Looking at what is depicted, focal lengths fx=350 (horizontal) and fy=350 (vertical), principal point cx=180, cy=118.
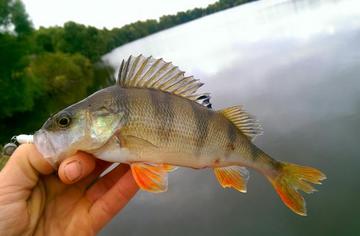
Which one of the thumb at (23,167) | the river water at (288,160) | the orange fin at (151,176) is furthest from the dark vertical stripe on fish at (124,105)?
the river water at (288,160)

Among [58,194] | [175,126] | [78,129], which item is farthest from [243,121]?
[58,194]

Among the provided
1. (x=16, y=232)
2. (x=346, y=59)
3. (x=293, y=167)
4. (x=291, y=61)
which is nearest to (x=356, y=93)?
(x=346, y=59)

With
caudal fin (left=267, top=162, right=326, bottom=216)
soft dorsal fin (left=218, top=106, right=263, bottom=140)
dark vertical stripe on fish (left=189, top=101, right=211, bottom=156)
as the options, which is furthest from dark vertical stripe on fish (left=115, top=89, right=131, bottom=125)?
caudal fin (left=267, top=162, right=326, bottom=216)

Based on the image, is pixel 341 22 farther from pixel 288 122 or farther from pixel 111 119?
pixel 111 119

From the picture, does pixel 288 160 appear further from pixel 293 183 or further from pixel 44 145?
pixel 44 145

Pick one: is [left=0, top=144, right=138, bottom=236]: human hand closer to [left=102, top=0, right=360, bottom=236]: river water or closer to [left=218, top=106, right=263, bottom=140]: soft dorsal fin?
[left=218, top=106, right=263, bottom=140]: soft dorsal fin

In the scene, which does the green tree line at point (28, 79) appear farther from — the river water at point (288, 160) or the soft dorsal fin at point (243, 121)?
the soft dorsal fin at point (243, 121)
